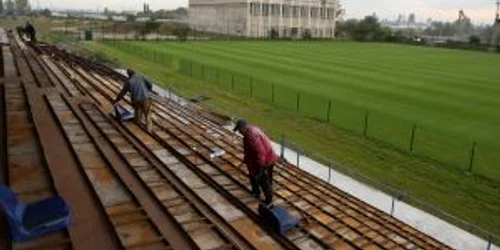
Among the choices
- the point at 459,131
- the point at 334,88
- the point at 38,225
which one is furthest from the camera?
the point at 334,88

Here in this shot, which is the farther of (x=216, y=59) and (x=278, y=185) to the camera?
(x=216, y=59)

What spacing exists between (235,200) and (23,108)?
7696 millimetres

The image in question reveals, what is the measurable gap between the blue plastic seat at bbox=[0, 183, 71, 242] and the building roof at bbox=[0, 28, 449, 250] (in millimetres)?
165

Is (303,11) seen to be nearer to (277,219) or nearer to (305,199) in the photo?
(305,199)

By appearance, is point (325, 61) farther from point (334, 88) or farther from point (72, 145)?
point (72, 145)

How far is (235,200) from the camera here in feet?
35.3

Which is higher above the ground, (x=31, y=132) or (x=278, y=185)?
(x=31, y=132)

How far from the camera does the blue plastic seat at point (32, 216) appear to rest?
7.24 meters

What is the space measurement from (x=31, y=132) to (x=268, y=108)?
19116 millimetres

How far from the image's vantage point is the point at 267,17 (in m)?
107

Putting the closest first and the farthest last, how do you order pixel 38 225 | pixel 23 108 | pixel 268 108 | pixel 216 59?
pixel 38 225 → pixel 23 108 → pixel 268 108 → pixel 216 59

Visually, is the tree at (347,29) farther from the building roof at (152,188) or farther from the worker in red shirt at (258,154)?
Answer: the worker in red shirt at (258,154)

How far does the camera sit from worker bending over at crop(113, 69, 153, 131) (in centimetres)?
1493

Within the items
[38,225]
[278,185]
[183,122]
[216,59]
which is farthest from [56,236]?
[216,59]
